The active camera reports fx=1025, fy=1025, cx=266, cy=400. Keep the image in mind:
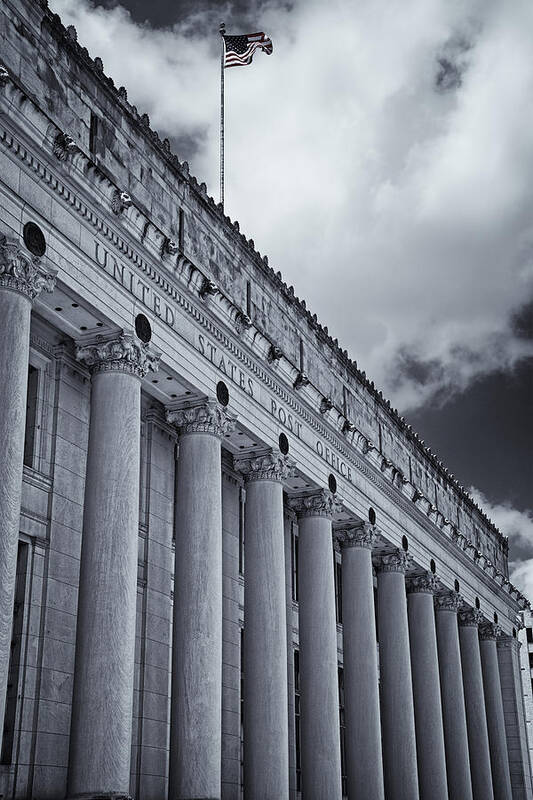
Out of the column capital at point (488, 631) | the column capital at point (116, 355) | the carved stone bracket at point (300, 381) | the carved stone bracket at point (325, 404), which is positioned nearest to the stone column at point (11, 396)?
the column capital at point (116, 355)

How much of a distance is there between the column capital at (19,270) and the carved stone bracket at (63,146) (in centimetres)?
276

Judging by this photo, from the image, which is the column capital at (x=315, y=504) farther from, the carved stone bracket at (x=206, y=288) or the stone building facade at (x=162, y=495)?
the carved stone bracket at (x=206, y=288)

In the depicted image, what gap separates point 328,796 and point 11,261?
66.3 feet

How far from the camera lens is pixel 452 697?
160ft

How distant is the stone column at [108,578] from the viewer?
72.7 feet

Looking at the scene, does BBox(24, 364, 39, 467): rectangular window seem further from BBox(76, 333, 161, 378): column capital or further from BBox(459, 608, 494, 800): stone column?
BBox(459, 608, 494, 800): stone column

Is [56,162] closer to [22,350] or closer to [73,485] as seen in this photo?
[22,350]

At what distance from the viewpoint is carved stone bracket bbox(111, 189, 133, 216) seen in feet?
84.6

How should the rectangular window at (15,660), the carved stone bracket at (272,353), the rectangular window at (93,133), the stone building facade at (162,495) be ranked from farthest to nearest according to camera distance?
the carved stone bracket at (272,353), the rectangular window at (93,133), the rectangular window at (15,660), the stone building facade at (162,495)

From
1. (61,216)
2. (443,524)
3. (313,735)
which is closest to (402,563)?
(443,524)

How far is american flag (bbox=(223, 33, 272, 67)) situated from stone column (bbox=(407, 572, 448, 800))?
24161 millimetres

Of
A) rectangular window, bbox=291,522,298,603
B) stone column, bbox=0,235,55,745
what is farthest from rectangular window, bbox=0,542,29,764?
rectangular window, bbox=291,522,298,603

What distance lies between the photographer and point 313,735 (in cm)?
3338

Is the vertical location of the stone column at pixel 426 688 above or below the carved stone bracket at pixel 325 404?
below
